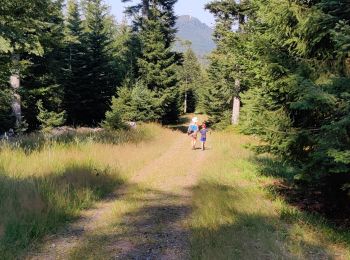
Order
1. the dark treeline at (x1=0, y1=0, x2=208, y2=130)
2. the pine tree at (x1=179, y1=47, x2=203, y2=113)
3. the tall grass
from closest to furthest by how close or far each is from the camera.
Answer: the tall grass < the dark treeline at (x1=0, y1=0, x2=208, y2=130) < the pine tree at (x1=179, y1=47, x2=203, y2=113)

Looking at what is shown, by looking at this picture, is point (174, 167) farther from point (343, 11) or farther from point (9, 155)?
point (343, 11)

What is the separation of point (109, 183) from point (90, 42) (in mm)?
26077

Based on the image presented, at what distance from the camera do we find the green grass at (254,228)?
553cm

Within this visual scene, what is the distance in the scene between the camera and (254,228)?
6422 mm

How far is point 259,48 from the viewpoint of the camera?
7.44 m

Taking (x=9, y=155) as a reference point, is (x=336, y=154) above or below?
above

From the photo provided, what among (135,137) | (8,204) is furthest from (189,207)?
(135,137)

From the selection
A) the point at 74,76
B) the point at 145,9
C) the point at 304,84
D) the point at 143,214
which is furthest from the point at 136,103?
the point at 304,84

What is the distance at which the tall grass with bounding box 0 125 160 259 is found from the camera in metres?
6.15

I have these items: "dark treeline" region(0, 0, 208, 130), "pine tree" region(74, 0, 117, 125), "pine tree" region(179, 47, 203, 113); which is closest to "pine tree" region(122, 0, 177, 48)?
"dark treeline" region(0, 0, 208, 130)

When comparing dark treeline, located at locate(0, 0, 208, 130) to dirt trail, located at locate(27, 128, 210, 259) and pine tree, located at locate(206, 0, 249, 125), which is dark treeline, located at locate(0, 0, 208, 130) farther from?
dirt trail, located at locate(27, 128, 210, 259)

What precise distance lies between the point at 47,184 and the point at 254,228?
4724 mm

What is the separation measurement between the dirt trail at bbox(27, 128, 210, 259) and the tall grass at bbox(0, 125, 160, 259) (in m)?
0.34

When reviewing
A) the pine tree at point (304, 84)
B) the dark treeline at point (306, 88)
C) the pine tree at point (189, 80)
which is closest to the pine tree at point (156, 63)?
the dark treeline at point (306, 88)
